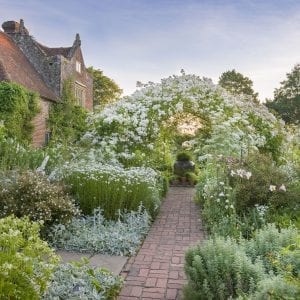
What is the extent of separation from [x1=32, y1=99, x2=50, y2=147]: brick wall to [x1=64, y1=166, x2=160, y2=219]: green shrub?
13.2m

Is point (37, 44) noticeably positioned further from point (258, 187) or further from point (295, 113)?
point (295, 113)

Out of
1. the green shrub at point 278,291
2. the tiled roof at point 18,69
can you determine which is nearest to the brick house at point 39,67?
the tiled roof at point 18,69

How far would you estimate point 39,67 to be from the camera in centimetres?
2414

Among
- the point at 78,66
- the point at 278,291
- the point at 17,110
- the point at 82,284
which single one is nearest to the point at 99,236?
the point at 82,284

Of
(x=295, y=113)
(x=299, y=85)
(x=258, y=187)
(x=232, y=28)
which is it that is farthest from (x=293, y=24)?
(x=299, y=85)

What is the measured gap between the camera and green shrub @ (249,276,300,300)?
2701 millimetres

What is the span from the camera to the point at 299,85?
175 ft

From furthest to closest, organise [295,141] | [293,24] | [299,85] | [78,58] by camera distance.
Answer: [299,85] → [78,58] → [295,141] → [293,24]

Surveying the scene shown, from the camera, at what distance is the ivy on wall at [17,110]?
57.2ft

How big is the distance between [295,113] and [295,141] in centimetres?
3754

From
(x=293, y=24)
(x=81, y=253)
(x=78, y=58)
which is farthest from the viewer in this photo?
(x=78, y=58)

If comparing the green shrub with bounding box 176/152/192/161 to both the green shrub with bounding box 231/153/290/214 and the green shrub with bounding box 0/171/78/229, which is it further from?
the green shrub with bounding box 0/171/78/229

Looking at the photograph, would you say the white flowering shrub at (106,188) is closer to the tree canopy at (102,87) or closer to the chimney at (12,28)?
the chimney at (12,28)

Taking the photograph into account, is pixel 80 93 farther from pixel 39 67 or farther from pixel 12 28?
pixel 12 28
